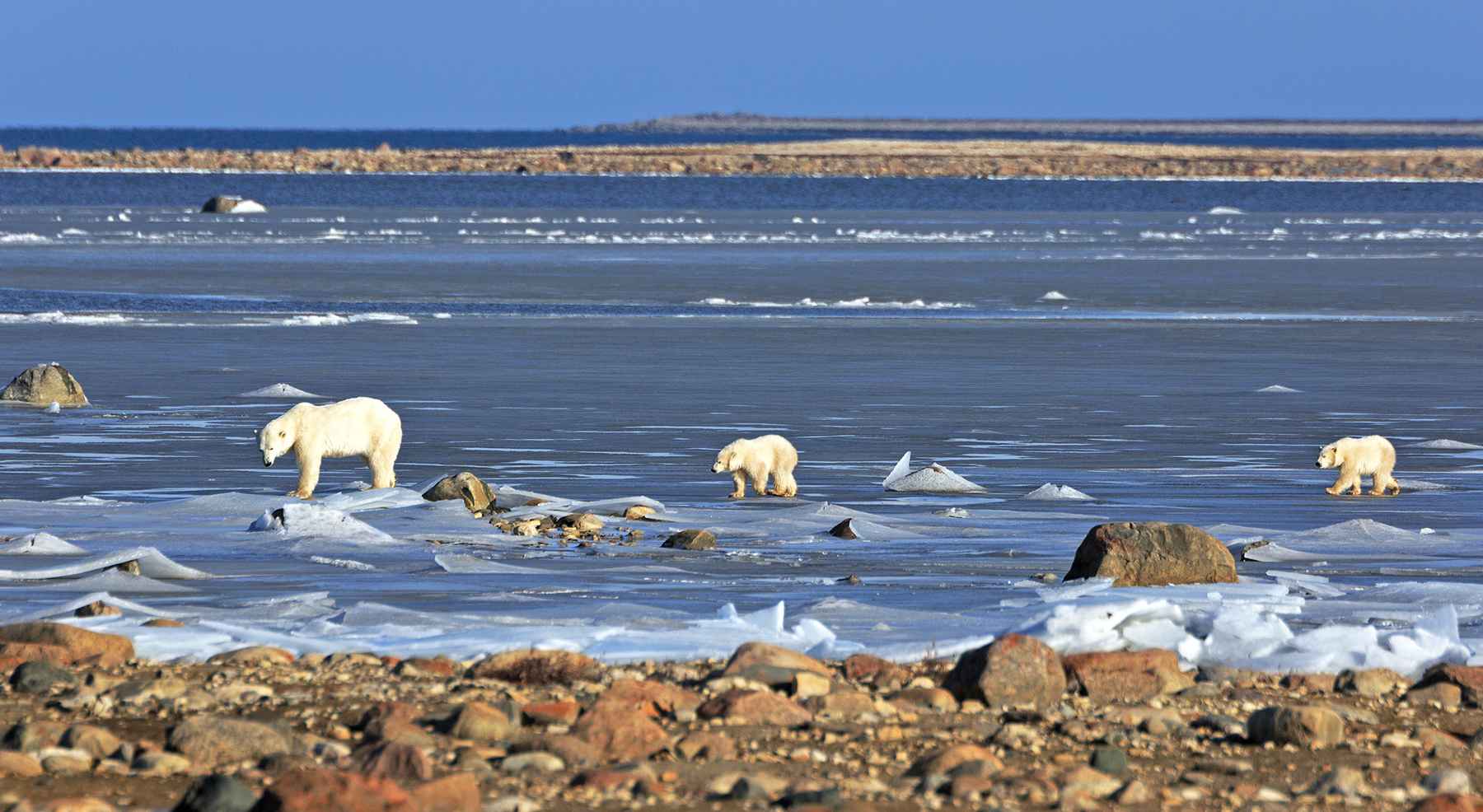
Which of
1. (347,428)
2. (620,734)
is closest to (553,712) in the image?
(620,734)

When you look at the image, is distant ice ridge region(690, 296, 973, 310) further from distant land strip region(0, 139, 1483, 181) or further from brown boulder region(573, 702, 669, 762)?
distant land strip region(0, 139, 1483, 181)

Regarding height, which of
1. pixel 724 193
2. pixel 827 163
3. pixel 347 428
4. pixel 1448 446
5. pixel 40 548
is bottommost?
pixel 40 548

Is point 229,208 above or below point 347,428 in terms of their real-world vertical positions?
above

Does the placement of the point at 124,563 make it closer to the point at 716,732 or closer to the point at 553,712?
the point at 553,712

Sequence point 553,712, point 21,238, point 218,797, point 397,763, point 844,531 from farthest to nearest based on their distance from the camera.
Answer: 1. point 21,238
2. point 844,531
3. point 553,712
4. point 397,763
5. point 218,797

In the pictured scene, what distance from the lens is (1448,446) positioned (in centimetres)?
1681

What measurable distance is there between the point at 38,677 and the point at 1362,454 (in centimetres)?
867

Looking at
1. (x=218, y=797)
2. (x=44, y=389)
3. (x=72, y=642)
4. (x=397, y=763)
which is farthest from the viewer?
(x=44, y=389)

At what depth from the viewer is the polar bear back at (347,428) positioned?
13.5 meters

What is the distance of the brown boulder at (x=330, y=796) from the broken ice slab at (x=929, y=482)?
320 inches

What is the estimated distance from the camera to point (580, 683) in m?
8.38

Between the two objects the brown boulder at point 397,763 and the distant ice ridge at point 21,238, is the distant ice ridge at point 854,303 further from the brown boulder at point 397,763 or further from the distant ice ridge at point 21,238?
the brown boulder at point 397,763

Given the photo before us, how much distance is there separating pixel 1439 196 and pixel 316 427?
87546mm

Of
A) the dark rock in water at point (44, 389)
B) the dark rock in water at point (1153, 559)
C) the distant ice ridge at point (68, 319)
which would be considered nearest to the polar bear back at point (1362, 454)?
the dark rock in water at point (1153, 559)
